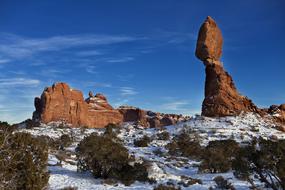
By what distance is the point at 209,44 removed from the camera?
66.2m

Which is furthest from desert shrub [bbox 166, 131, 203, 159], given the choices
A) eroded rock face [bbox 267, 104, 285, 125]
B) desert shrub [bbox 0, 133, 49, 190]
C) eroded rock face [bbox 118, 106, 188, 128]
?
eroded rock face [bbox 118, 106, 188, 128]

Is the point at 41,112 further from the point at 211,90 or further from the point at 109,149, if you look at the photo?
the point at 109,149

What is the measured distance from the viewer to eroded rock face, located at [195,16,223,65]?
216 feet

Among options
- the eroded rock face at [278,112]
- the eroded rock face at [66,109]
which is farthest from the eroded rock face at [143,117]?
the eroded rock face at [278,112]

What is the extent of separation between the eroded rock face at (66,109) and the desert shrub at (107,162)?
75.8 meters

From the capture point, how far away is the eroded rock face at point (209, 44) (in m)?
65.9

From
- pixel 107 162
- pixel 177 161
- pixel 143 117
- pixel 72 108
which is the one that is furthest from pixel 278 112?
pixel 143 117

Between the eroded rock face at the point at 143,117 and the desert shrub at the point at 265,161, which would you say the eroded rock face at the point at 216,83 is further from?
the eroded rock face at the point at 143,117

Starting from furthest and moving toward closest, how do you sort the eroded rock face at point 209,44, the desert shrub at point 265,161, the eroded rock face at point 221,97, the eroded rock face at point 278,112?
1. the eroded rock face at point 278,112
2. the eroded rock face at point 209,44
3. the eroded rock face at point 221,97
4. the desert shrub at point 265,161

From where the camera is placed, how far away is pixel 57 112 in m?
100

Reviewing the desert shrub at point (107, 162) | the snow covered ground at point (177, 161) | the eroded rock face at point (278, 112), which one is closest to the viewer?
the snow covered ground at point (177, 161)

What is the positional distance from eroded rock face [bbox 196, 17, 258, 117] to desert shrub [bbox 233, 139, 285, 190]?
46.3 meters

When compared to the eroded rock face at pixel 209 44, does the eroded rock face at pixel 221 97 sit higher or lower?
Result: lower

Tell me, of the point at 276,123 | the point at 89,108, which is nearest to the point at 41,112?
the point at 89,108
